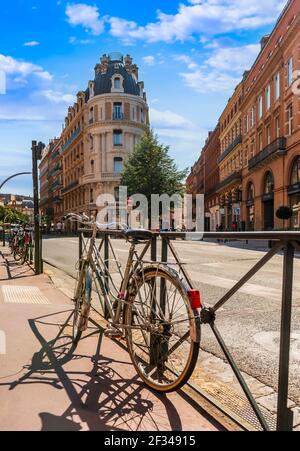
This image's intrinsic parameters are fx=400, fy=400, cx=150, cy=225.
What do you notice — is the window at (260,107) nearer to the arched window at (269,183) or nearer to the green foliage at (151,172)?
the arched window at (269,183)

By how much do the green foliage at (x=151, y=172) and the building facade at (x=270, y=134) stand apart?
7447mm

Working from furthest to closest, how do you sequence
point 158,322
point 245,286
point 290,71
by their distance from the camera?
point 290,71 < point 245,286 < point 158,322

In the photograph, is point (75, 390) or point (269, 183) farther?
point (269, 183)

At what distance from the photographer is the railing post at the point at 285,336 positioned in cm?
202

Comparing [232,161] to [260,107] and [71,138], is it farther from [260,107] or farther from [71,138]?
[71,138]

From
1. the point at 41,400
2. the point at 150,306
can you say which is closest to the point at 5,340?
the point at 41,400

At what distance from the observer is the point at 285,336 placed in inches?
81.1

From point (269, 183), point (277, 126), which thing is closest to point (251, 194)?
point (269, 183)

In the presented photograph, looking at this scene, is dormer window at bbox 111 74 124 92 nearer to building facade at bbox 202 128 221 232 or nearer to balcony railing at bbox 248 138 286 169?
building facade at bbox 202 128 221 232

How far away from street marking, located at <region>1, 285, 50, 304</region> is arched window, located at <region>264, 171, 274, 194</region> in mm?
29048

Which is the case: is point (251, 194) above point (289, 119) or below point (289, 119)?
below

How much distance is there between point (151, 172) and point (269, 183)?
459 inches

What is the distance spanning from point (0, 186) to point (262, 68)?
25.5 metres

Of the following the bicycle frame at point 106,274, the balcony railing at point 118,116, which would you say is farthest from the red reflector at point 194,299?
the balcony railing at point 118,116
